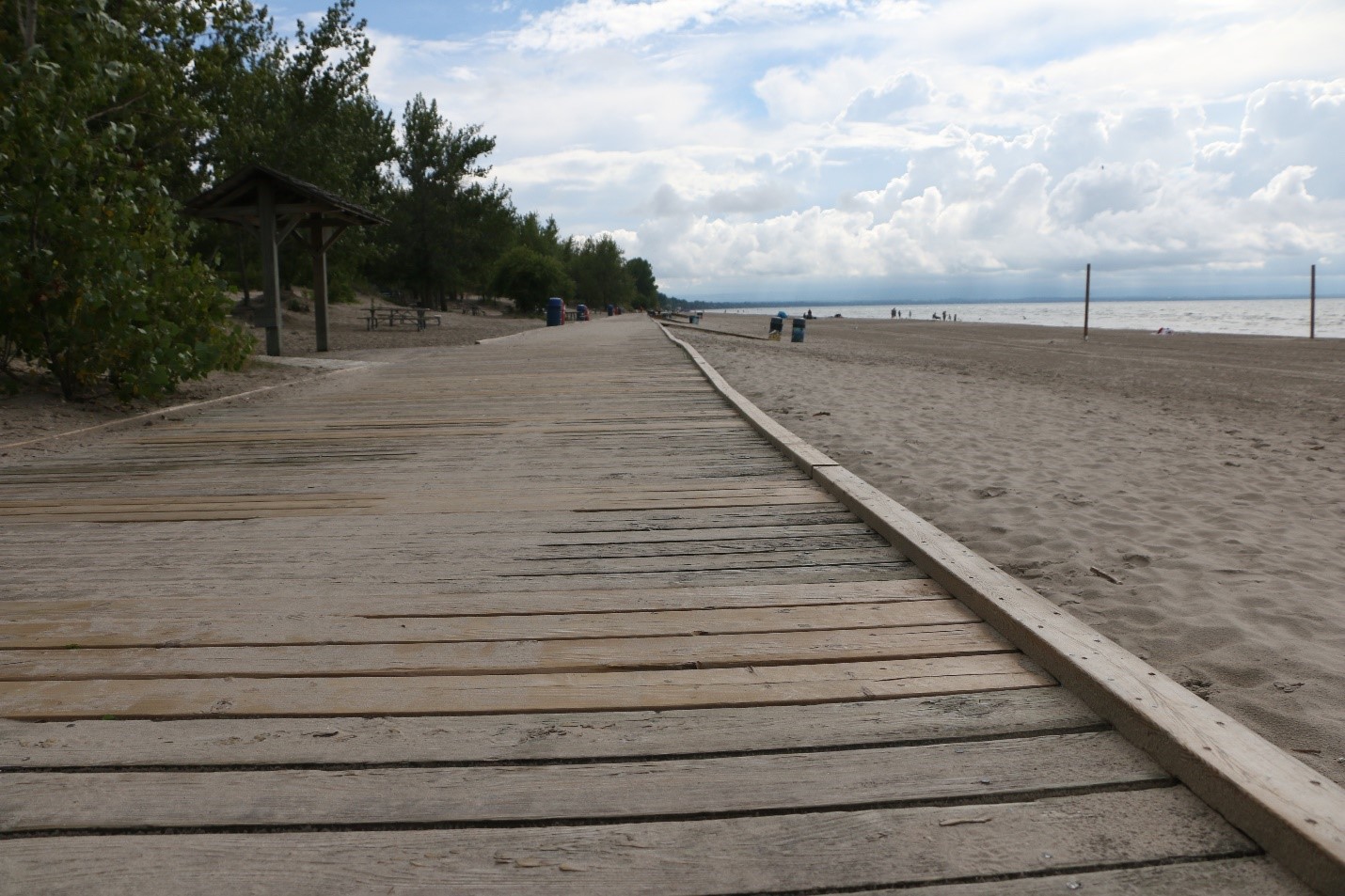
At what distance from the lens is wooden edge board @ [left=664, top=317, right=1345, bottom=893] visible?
5.02ft

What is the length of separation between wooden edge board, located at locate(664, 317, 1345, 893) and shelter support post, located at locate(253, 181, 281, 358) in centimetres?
1294

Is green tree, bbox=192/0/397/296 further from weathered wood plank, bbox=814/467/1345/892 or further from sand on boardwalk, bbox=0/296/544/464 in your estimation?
weathered wood plank, bbox=814/467/1345/892

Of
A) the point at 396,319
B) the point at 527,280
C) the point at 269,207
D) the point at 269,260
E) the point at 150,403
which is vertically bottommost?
the point at 150,403

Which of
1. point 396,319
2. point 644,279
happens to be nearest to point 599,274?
point 644,279

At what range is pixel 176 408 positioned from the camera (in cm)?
778

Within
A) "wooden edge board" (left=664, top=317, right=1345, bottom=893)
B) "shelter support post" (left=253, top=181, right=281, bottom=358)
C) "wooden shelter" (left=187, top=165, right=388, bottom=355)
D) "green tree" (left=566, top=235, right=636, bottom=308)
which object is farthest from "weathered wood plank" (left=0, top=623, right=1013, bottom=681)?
"green tree" (left=566, top=235, right=636, bottom=308)

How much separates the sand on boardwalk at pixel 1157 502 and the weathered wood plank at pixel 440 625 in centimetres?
87

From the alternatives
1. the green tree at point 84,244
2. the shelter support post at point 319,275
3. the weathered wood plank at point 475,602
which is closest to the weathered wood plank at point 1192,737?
the weathered wood plank at point 475,602

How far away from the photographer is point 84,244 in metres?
7.23

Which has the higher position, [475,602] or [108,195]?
[108,195]

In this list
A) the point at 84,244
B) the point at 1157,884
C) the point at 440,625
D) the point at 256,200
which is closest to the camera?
the point at 1157,884

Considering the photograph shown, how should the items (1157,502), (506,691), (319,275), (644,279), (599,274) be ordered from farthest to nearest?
(644,279), (599,274), (319,275), (1157,502), (506,691)

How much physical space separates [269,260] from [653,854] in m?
13.9

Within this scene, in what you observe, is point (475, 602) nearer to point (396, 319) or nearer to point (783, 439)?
point (783, 439)
